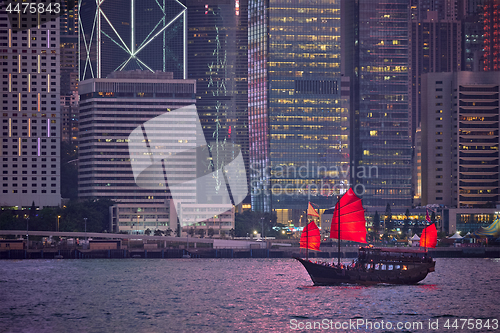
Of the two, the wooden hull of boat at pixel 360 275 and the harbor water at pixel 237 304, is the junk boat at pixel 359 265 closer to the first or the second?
the wooden hull of boat at pixel 360 275

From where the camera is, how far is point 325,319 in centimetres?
10669

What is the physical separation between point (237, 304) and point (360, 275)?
29618 mm

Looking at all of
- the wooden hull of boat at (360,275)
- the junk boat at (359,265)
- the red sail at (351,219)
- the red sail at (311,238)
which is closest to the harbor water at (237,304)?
the wooden hull of boat at (360,275)

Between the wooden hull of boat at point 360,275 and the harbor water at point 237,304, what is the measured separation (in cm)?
157

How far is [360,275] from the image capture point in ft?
472

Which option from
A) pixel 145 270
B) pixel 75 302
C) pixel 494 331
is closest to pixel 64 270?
pixel 145 270

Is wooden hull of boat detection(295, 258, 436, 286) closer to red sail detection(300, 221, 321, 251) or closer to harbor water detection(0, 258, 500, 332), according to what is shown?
harbor water detection(0, 258, 500, 332)

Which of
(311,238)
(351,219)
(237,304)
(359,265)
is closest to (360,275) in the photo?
(359,265)

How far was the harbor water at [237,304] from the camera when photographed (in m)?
104

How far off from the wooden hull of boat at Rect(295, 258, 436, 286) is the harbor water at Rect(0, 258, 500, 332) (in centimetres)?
157

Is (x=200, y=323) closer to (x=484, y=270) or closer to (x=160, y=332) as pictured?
(x=160, y=332)

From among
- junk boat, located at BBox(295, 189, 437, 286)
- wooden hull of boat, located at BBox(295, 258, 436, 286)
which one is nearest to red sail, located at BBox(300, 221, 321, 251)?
junk boat, located at BBox(295, 189, 437, 286)

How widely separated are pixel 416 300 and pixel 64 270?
98423 millimetres

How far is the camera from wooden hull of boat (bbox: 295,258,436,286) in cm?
14250
